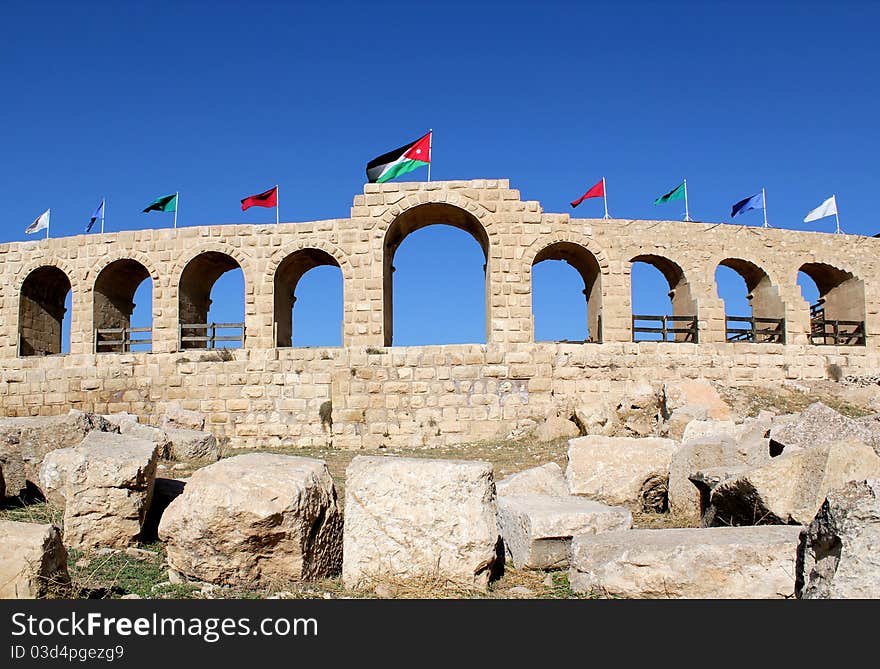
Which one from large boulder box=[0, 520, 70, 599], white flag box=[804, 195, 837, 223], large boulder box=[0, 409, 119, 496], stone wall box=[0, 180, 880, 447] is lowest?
large boulder box=[0, 520, 70, 599]

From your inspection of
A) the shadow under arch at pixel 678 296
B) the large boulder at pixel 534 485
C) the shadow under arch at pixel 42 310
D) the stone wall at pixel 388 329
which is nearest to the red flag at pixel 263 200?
the stone wall at pixel 388 329

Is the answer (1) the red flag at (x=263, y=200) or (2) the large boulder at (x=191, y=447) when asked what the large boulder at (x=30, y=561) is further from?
(1) the red flag at (x=263, y=200)

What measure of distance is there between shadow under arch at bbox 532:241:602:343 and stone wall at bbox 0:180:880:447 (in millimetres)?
63

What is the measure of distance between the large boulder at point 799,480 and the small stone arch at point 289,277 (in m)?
10.8

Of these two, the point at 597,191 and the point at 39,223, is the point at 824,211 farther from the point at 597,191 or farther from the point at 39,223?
the point at 39,223

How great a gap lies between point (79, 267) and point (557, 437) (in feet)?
37.4

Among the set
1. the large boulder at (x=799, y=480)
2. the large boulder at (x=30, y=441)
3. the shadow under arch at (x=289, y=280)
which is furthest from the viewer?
the shadow under arch at (x=289, y=280)

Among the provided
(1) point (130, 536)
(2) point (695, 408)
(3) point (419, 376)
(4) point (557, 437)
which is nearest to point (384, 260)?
(3) point (419, 376)

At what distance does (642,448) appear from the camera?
7.38 m

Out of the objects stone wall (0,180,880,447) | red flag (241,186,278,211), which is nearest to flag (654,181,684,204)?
stone wall (0,180,880,447)

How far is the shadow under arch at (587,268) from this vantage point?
15.3m

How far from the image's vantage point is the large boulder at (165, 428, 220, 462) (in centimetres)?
1087

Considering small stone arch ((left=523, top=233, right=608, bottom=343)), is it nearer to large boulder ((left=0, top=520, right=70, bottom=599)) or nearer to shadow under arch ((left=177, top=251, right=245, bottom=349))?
shadow under arch ((left=177, top=251, right=245, bottom=349))
